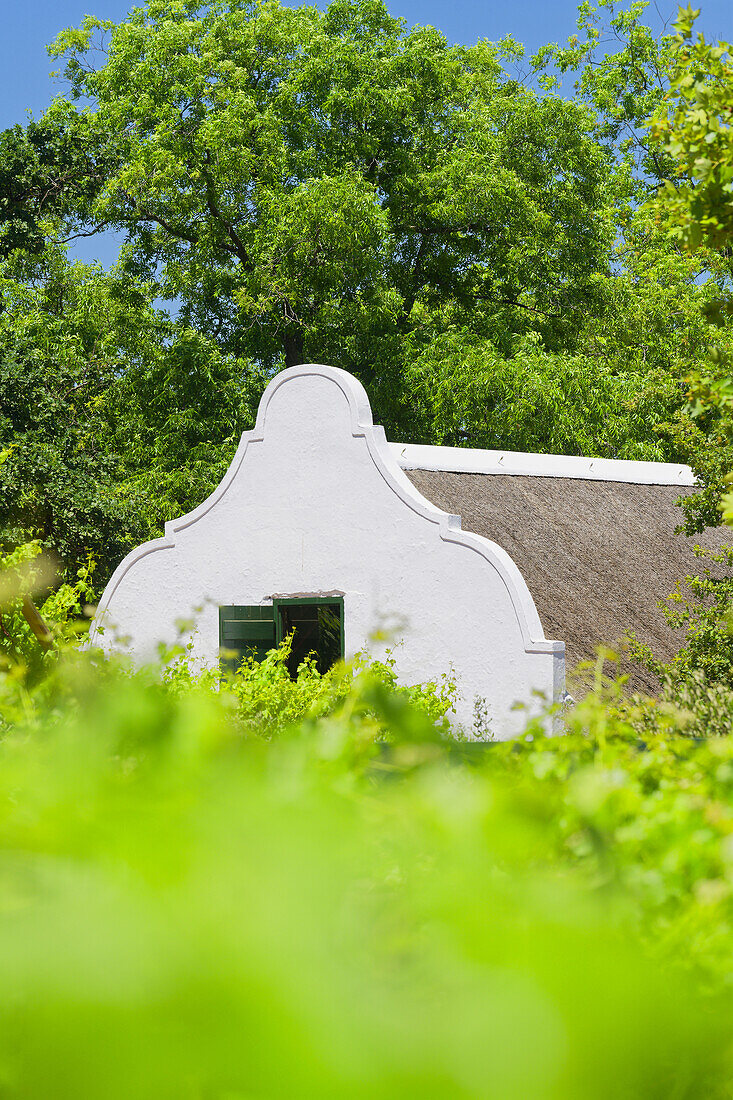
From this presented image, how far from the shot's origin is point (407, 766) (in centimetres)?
252

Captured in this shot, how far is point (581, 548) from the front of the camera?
1423cm

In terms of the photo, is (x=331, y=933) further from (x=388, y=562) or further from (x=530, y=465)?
(x=530, y=465)

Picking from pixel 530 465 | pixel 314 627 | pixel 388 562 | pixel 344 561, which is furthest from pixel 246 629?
pixel 530 465

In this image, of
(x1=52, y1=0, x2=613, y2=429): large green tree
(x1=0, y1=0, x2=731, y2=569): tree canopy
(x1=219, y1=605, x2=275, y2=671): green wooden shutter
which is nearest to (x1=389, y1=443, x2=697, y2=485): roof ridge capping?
(x1=219, y1=605, x2=275, y2=671): green wooden shutter

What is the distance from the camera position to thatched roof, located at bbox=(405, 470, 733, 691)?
12609 millimetres

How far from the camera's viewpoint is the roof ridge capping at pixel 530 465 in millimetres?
14000

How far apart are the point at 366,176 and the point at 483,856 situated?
1062 inches

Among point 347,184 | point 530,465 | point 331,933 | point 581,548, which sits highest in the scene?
point 347,184

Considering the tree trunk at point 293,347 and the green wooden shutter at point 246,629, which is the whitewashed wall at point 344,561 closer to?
the green wooden shutter at point 246,629

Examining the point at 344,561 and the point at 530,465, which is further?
the point at 530,465

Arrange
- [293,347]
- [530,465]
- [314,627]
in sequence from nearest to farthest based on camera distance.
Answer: [314,627]
[530,465]
[293,347]

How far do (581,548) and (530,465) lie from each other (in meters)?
1.95

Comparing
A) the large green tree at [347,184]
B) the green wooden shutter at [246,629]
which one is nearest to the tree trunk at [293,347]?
the large green tree at [347,184]

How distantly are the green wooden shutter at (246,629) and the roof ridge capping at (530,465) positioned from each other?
2.40m
